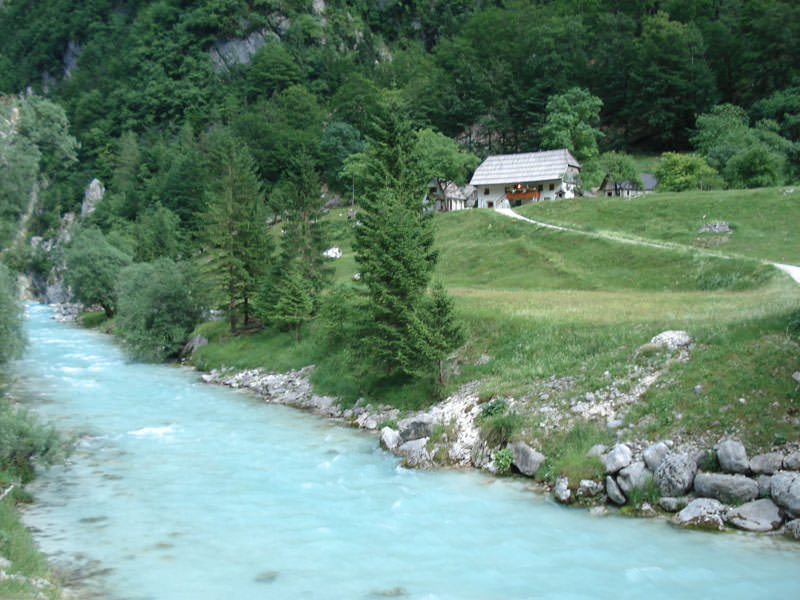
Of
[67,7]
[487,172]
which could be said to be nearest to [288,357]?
[487,172]

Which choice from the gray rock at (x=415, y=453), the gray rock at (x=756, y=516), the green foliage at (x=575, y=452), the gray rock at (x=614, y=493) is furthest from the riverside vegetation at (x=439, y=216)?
the gray rock at (x=415, y=453)

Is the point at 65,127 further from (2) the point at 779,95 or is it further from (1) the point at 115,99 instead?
(1) the point at 115,99

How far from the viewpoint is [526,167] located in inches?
3361

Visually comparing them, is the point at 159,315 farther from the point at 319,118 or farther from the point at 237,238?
the point at 319,118

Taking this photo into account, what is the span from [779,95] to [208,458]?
9316cm

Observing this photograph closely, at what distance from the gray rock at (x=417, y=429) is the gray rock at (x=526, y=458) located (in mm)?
3987

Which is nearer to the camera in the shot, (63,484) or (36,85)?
(63,484)

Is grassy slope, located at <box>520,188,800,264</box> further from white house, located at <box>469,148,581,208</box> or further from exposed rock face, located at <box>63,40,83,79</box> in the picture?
exposed rock face, located at <box>63,40,83,79</box>

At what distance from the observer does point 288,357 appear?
4194 centimetres

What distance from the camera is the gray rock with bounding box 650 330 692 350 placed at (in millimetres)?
23719

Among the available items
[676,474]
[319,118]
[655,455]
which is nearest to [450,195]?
[319,118]

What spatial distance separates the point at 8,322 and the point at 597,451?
22685 millimetres

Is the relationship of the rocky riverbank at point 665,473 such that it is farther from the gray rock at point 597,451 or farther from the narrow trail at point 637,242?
the narrow trail at point 637,242

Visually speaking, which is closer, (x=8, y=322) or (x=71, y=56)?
(x=8, y=322)
